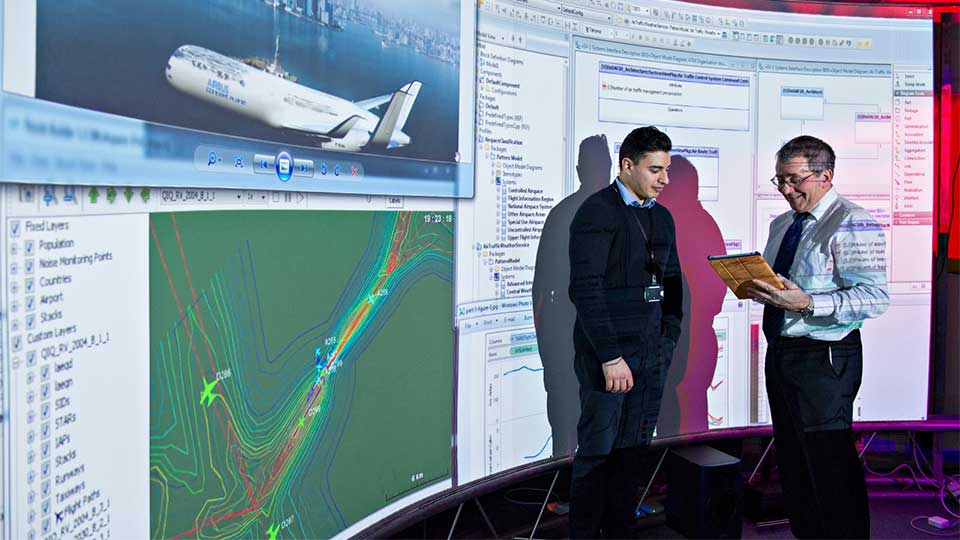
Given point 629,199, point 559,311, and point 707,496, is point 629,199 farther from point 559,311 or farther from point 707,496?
point 707,496

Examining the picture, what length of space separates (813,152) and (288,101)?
6.18 feet

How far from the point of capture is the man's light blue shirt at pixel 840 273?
7.30 feet

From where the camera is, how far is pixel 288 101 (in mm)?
1349

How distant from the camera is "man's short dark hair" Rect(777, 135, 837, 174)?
2496mm

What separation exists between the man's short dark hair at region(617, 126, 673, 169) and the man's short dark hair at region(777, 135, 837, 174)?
1.69ft

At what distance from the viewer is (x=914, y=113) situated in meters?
2.91

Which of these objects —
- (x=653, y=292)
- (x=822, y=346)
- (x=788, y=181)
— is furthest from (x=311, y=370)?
(x=788, y=181)

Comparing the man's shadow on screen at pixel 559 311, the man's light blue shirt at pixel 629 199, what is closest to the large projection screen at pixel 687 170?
the man's shadow on screen at pixel 559 311

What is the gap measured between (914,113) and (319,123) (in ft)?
8.21

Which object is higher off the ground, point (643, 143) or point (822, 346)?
point (643, 143)

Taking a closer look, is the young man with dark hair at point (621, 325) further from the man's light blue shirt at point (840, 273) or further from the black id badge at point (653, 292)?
the man's light blue shirt at point (840, 273)

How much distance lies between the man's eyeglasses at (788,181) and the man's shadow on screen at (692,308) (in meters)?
0.27

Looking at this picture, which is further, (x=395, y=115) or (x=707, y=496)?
(x=707, y=496)

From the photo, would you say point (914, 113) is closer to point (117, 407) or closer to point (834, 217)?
point (834, 217)
